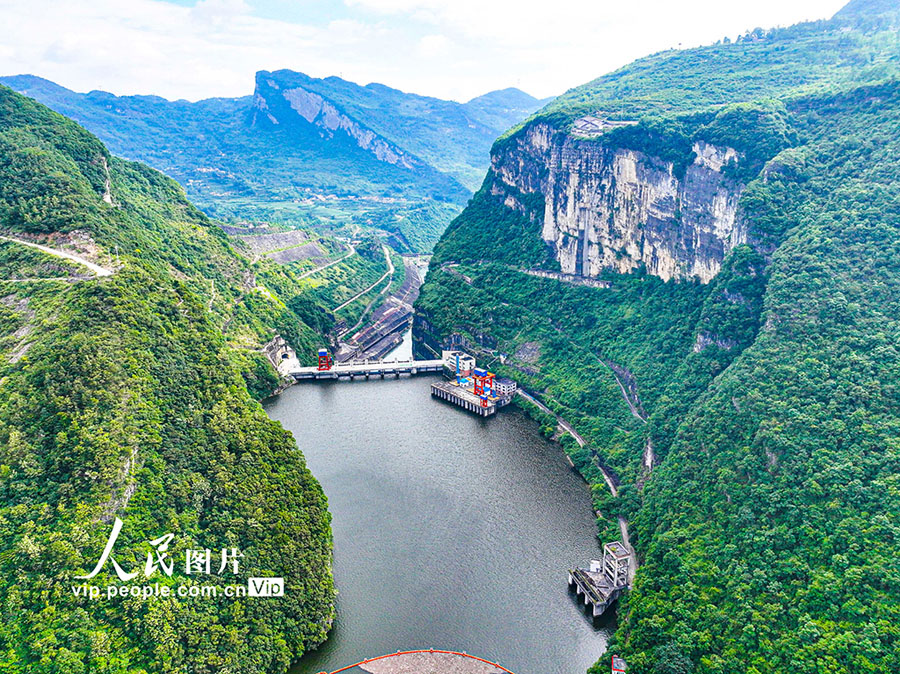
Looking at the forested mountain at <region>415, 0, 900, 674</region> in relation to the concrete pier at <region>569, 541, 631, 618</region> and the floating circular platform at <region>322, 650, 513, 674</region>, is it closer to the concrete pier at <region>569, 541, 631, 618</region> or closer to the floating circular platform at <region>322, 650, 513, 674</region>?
the concrete pier at <region>569, 541, 631, 618</region>

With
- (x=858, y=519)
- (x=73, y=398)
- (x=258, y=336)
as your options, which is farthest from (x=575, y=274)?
(x=73, y=398)

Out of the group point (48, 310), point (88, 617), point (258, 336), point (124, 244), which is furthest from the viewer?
point (258, 336)

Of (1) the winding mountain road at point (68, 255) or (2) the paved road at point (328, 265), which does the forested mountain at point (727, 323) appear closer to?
(2) the paved road at point (328, 265)

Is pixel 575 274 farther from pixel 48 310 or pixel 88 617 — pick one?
pixel 88 617

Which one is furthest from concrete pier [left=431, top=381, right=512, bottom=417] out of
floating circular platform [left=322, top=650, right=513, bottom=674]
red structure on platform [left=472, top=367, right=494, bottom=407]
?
floating circular platform [left=322, top=650, right=513, bottom=674]

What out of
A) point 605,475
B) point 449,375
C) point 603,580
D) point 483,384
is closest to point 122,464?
point 603,580

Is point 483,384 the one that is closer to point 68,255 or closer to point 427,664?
point 427,664
